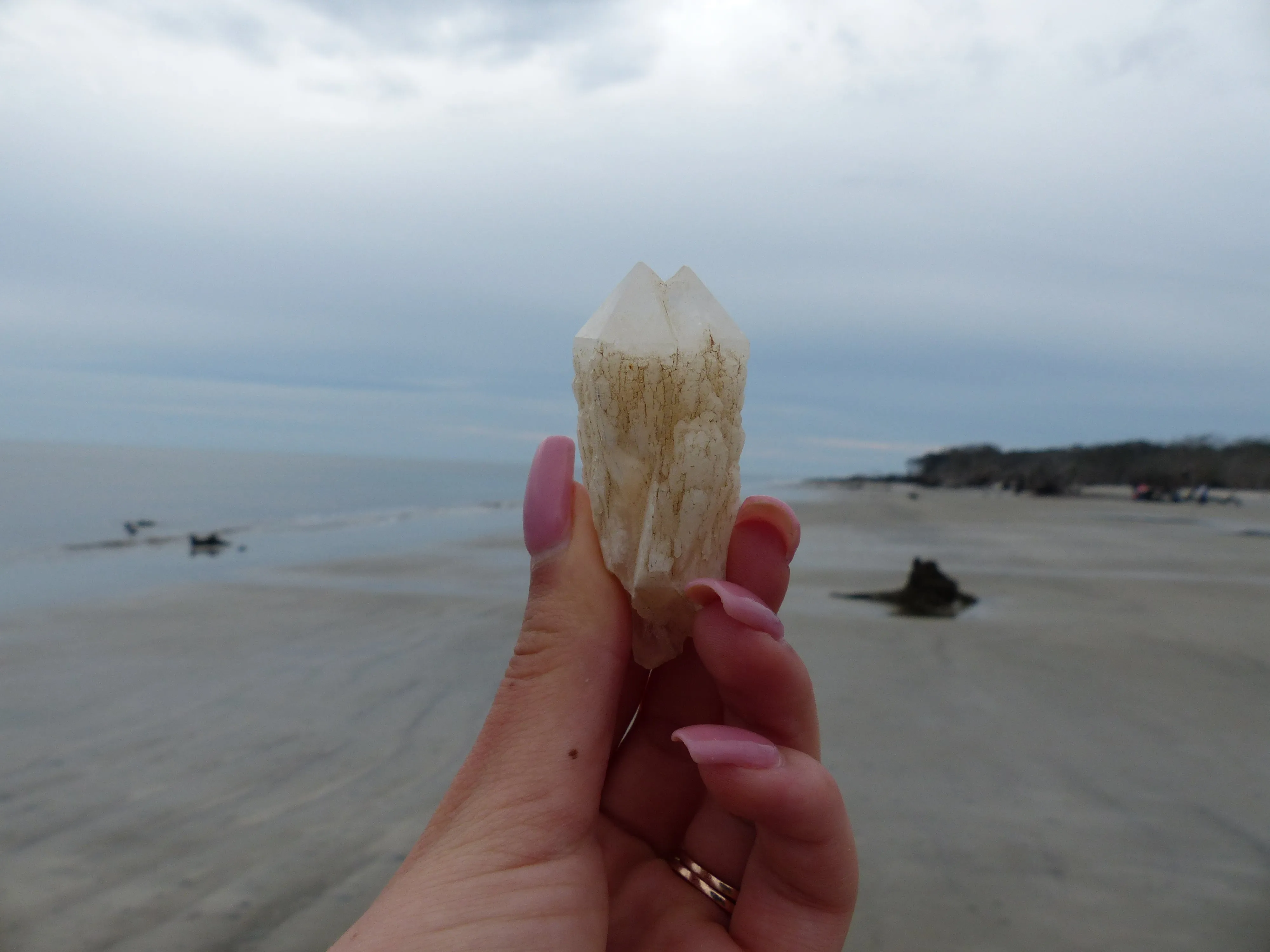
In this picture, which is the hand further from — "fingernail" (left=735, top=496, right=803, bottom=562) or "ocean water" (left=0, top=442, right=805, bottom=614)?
"ocean water" (left=0, top=442, right=805, bottom=614)

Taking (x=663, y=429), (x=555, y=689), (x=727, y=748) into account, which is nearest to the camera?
(x=727, y=748)

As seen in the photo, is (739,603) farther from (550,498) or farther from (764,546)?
(550,498)

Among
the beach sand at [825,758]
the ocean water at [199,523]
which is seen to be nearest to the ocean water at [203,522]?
the ocean water at [199,523]

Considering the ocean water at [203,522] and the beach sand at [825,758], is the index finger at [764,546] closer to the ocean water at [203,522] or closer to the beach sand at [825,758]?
the beach sand at [825,758]

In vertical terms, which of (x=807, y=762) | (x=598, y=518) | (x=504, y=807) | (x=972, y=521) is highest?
(x=598, y=518)

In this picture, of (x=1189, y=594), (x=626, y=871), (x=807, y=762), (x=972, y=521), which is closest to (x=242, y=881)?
(x=626, y=871)

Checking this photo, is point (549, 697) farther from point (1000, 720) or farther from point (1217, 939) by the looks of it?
point (1000, 720)

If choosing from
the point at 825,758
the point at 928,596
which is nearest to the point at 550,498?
the point at 825,758
